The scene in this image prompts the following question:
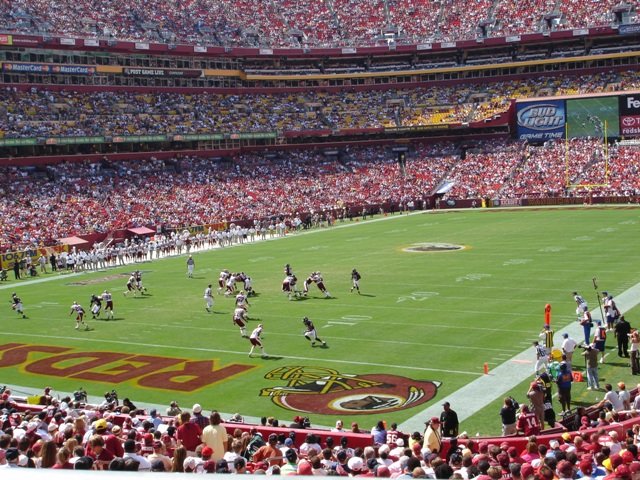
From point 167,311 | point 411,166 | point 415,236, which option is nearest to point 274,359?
point 167,311

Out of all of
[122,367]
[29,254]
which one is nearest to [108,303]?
[122,367]

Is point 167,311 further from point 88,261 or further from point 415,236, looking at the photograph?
point 415,236

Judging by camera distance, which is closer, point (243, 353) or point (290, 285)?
point (243, 353)

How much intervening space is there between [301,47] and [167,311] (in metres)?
60.3

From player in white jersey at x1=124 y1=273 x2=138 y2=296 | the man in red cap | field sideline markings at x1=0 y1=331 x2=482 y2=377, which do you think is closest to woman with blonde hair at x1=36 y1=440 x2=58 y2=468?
the man in red cap

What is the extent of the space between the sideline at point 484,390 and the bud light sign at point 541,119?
54.5 meters

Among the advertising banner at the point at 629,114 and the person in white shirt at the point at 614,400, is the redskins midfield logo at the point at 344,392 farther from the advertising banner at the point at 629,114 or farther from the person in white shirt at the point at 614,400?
the advertising banner at the point at 629,114

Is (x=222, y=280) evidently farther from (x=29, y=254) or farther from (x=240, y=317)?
(x=29, y=254)

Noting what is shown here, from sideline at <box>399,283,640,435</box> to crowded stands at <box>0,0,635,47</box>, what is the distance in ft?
200

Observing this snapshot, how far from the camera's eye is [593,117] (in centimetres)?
7112

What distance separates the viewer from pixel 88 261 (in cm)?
4409

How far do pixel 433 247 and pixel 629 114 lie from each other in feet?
118

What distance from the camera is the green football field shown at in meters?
19.0

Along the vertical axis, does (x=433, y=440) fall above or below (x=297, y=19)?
below
